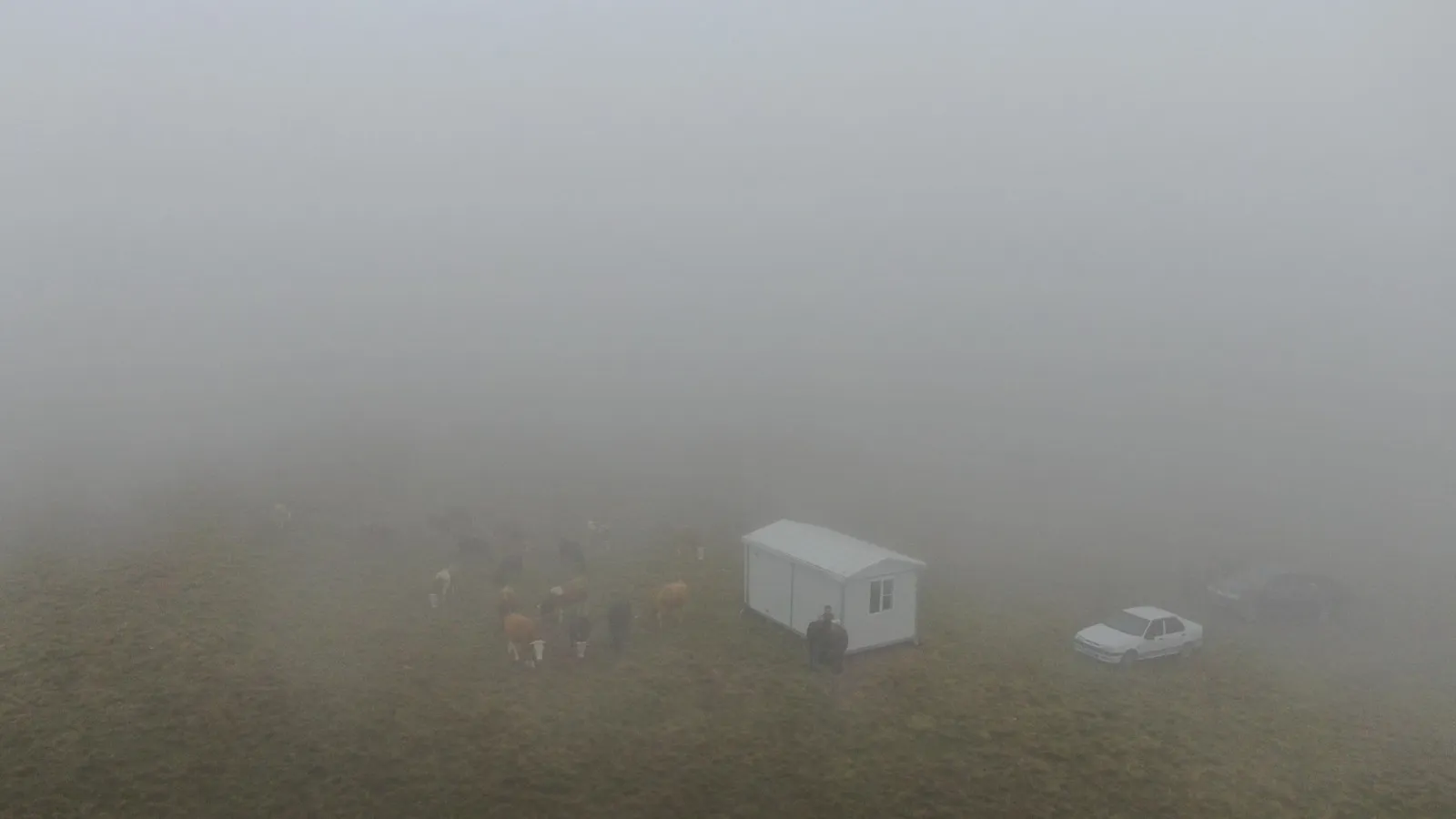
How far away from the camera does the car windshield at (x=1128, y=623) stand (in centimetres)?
2125

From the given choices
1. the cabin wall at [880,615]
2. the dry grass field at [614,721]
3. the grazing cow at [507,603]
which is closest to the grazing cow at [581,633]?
the dry grass field at [614,721]

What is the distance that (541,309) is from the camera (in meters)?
72.6

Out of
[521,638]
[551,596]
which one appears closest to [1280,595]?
[551,596]

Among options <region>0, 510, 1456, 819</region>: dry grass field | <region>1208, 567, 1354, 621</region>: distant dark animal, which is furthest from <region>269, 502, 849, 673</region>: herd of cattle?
<region>1208, 567, 1354, 621</region>: distant dark animal

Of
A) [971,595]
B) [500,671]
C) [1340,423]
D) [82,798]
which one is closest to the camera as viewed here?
A: [82,798]

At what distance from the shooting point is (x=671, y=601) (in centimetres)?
2130

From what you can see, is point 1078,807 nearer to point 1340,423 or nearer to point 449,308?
point 1340,423

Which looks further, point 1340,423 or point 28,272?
point 28,272

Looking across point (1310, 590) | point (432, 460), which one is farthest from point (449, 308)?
point (1310, 590)

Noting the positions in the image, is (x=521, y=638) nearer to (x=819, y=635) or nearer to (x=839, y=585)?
(x=819, y=635)

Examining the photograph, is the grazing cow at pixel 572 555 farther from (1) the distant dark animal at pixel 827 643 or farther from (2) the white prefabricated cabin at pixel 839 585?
(1) the distant dark animal at pixel 827 643

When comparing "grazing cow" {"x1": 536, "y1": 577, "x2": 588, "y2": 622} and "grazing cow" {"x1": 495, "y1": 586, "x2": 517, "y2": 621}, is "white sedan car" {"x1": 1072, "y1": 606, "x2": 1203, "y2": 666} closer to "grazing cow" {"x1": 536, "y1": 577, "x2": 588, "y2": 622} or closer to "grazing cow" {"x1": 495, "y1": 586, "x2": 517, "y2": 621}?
"grazing cow" {"x1": 536, "y1": 577, "x2": 588, "y2": 622}

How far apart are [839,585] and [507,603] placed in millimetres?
7447

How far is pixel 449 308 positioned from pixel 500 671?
Answer: 188ft
